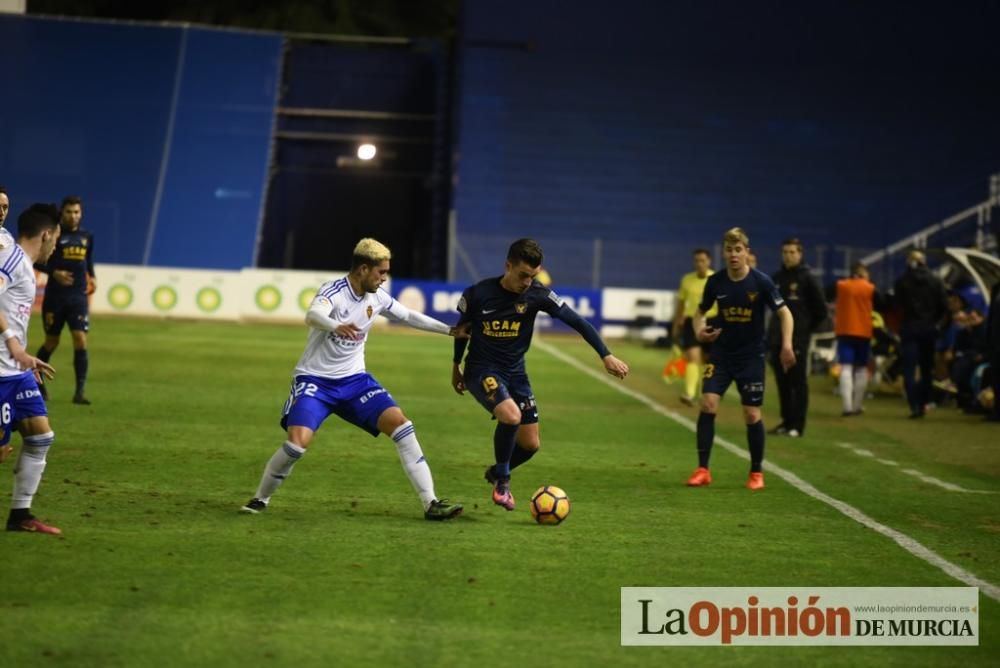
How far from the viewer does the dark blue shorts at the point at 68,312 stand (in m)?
16.0

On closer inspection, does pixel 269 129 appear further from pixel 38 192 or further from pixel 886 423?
pixel 886 423

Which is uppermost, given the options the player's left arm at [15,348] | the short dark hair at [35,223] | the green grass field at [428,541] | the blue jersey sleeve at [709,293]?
the blue jersey sleeve at [709,293]

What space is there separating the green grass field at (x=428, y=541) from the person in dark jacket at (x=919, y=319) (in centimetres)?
256

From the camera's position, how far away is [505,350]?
34.0 feet

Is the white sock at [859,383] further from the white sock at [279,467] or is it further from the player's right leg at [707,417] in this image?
the white sock at [279,467]

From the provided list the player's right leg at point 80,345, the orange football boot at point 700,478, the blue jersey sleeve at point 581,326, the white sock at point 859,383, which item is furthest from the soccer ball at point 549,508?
the white sock at point 859,383

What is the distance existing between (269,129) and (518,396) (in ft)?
121

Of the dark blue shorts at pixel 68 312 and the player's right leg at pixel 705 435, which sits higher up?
the dark blue shorts at pixel 68 312

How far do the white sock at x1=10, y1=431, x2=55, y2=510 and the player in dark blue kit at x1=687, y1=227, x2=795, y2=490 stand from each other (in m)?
5.72

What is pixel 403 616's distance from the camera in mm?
6914

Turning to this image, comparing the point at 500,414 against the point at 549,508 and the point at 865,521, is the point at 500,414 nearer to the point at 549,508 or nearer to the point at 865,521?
the point at 549,508

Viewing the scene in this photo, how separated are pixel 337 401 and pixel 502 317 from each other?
1503mm

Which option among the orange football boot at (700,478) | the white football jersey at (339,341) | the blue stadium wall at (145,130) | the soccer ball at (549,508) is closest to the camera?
the white football jersey at (339,341)

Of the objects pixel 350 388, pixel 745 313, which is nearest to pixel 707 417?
pixel 745 313
